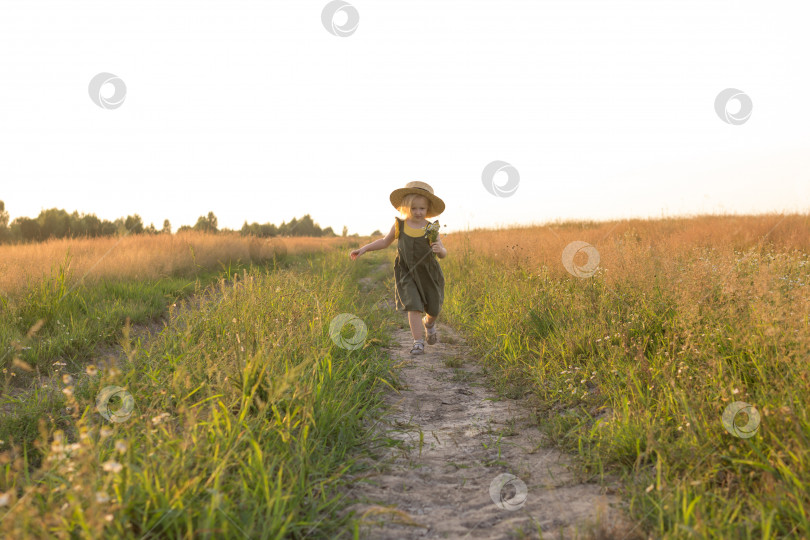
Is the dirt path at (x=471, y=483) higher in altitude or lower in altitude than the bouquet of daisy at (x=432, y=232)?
lower

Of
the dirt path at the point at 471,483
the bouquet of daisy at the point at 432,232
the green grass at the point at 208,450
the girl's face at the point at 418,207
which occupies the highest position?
the girl's face at the point at 418,207

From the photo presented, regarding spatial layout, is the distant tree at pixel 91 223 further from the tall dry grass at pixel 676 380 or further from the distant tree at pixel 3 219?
the tall dry grass at pixel 676 380

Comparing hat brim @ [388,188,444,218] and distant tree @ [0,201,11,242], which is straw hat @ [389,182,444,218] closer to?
hat brim @ [388,188,444,218]

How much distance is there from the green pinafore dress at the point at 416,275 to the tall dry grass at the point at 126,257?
335 cm

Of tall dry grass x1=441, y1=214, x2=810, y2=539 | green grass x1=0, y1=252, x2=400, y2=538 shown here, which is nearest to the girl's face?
tall dry grass x1=441, y1=214, x2=810, y2=539

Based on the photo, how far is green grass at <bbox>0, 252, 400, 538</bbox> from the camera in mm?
1635

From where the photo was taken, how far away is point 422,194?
17.0 ft

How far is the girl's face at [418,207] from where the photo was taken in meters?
5.18

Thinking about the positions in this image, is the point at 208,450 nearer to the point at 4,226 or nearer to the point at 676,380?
the point at 676,380

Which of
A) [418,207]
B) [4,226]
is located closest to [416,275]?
[418,207]

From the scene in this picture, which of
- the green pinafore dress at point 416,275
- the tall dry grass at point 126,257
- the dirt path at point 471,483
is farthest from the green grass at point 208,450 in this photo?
the tall dry grass at point 126,257

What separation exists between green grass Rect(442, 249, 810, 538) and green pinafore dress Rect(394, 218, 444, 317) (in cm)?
73

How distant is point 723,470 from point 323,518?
6.14 feet

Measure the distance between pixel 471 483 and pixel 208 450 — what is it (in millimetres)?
1298
